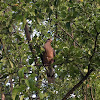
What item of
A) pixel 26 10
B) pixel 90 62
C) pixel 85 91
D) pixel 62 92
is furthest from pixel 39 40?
pixel 62 92

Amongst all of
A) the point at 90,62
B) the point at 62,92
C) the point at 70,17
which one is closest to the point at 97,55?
the point at 90,62

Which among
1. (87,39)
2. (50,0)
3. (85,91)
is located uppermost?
(50,0)

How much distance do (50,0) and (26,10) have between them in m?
0.49

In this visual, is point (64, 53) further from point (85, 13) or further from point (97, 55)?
point (85, 13)

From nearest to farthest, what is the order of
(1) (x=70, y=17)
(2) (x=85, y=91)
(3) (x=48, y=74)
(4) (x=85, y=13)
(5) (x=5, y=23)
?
1. (1) (x=70, y=17)
2. (4) (x=85, y=13)
3. (5) (x=5, y=23)
4. (2) (x=85, y=91)
5. (3) (x=48, y=74)

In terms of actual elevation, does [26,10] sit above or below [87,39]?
above

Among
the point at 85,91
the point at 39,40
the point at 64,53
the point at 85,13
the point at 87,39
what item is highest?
the point at 85,13

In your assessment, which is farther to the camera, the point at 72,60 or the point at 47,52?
the point at 47,52

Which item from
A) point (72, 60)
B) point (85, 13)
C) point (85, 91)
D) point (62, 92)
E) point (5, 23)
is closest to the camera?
point (72, 60)

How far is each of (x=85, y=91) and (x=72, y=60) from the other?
1.04m

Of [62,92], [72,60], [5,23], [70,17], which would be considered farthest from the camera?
[62,92]

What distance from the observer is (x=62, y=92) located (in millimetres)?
3988

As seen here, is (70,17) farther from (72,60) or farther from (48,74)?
(48,74)

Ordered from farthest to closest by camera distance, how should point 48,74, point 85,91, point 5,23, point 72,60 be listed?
point 48,74
point 85,91
point 5,23
point 72,60
